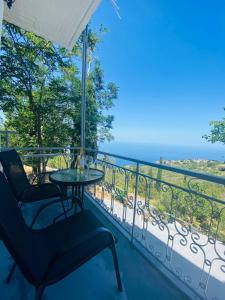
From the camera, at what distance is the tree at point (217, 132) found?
15461 millimetres

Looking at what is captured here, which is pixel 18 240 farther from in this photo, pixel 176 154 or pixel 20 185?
pixel 176 154

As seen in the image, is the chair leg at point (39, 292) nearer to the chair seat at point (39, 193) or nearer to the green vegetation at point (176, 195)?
the green vegetation at point (176, 195)

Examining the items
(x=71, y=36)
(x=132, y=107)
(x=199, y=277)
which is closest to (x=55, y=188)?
(x=199, y=277)

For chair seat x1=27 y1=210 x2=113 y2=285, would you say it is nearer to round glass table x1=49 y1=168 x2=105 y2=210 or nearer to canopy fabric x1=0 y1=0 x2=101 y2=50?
round glass table x1=49 y1=168 x2=105 y2=210

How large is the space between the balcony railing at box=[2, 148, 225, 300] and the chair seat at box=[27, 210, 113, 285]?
747mm

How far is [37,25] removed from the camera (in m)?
2.84

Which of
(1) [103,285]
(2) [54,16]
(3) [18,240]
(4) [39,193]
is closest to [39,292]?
(3) [18,240]

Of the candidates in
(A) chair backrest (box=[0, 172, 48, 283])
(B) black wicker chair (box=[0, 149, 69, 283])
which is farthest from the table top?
(A) chair backrest (box=[0, 172, 48, 283])

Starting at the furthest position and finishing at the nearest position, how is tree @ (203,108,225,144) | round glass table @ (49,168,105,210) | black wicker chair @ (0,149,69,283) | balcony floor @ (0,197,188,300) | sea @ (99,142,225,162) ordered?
tree @ (203,108,225,144) < sea @ (99,142,225,162) < black wicker chair @ (0,149,69,283) < round glass table @ (49,168,105,210) < balcony floor @ (0,197,188,300)

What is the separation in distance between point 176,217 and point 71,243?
106 cm

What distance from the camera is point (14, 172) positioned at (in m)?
2.54

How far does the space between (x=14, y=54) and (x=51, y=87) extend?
1498 mm

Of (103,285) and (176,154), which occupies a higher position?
A: (103,285)

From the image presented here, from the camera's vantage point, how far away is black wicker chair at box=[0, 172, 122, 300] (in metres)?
1.03
